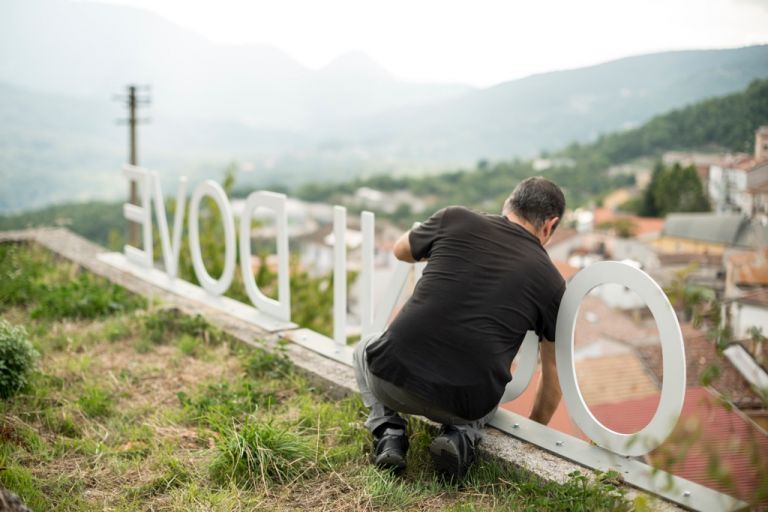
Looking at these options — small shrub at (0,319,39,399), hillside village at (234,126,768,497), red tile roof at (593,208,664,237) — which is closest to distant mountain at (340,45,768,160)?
hillside village at (234,126,768,497)

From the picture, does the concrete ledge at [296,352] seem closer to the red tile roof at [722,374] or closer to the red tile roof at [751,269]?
the red tile roof at [722,374]

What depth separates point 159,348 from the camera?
427 centimetres

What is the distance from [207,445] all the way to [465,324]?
1261 millimetres

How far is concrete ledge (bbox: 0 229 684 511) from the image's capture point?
8.69ft

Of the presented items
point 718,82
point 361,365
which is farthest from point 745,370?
point 718,82

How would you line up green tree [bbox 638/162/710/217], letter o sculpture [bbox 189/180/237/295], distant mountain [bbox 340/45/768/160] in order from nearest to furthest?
letter o sculpture [bbox 189/180/237/295] < distant mountain [bbox 340/45/768/160] < green tree [bbox 638/162/710/217]

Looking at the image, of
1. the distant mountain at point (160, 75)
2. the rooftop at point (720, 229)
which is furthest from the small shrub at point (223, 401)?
the distant mountain at point (160, 75)

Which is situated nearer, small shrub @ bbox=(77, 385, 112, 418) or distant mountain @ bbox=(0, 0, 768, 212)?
small shrub @ bbox=(77, 385, 112, 418)

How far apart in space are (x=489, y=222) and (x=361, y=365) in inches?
Result: 31.9

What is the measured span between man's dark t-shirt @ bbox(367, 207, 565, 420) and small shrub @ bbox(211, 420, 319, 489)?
0.43 m

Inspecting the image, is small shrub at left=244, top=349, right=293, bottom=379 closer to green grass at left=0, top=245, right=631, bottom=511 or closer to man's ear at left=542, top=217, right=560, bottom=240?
green grass at left=0, top=245, right=631, bottom=511

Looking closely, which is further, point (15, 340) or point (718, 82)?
point (718, 82)

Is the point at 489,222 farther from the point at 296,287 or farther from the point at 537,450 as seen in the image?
the point at 296,287

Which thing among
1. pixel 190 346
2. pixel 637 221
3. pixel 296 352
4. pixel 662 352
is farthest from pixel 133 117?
pixel 637 221
